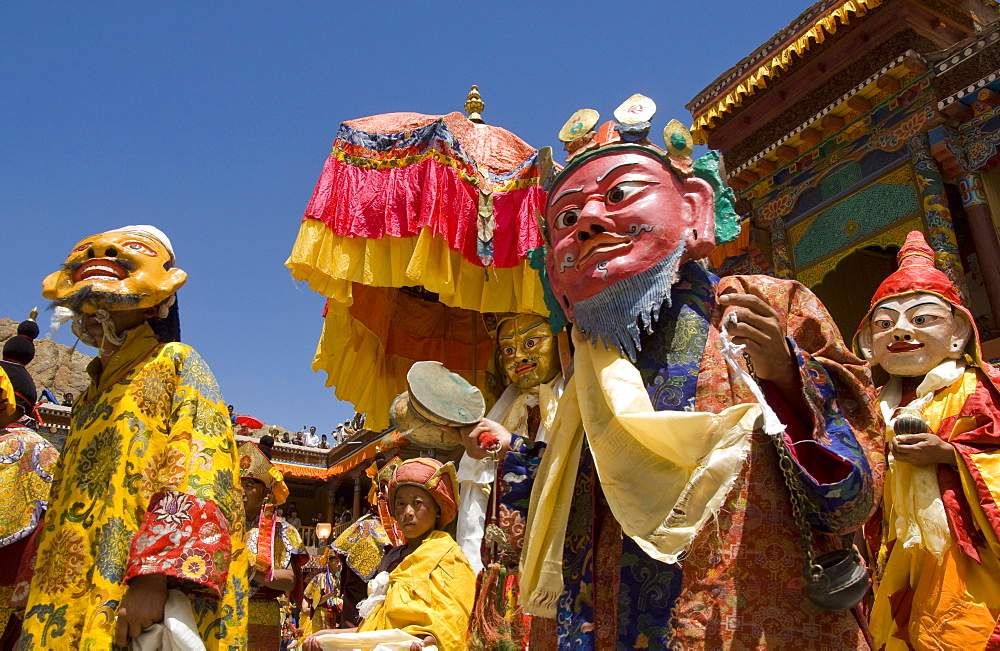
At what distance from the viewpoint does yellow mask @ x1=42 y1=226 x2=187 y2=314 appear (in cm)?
277

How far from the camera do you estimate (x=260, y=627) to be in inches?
242

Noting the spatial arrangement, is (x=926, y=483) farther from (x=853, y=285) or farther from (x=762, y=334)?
(x=853, y=285)

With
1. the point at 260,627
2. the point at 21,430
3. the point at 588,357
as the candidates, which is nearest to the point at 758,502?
the point at 588,357

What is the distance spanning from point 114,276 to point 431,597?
190 cm

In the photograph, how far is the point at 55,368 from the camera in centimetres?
2453

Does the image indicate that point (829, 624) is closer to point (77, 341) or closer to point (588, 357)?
point (588, 357)

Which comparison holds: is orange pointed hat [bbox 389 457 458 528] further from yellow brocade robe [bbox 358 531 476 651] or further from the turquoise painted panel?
the turquoise painted panel

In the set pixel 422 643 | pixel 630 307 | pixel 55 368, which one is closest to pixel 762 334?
pixel 630 307

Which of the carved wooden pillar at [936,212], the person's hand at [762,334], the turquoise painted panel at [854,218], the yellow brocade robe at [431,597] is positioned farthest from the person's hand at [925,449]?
the turquoise painted panel at [854,218]

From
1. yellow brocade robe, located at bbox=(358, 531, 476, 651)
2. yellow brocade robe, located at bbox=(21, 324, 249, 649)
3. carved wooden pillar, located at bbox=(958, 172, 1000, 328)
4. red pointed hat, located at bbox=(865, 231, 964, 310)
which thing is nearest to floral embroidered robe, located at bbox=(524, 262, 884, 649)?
yellow brocade robe, located at bbox=(21, 324, 249, 649)

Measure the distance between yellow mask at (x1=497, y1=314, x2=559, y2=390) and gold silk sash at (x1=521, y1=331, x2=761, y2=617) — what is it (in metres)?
2.12

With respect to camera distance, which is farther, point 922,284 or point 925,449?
point 922,284

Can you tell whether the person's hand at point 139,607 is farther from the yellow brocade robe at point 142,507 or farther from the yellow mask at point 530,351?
the yellow mask at point 530,351

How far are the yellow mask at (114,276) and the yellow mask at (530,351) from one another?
1875 millimetres
